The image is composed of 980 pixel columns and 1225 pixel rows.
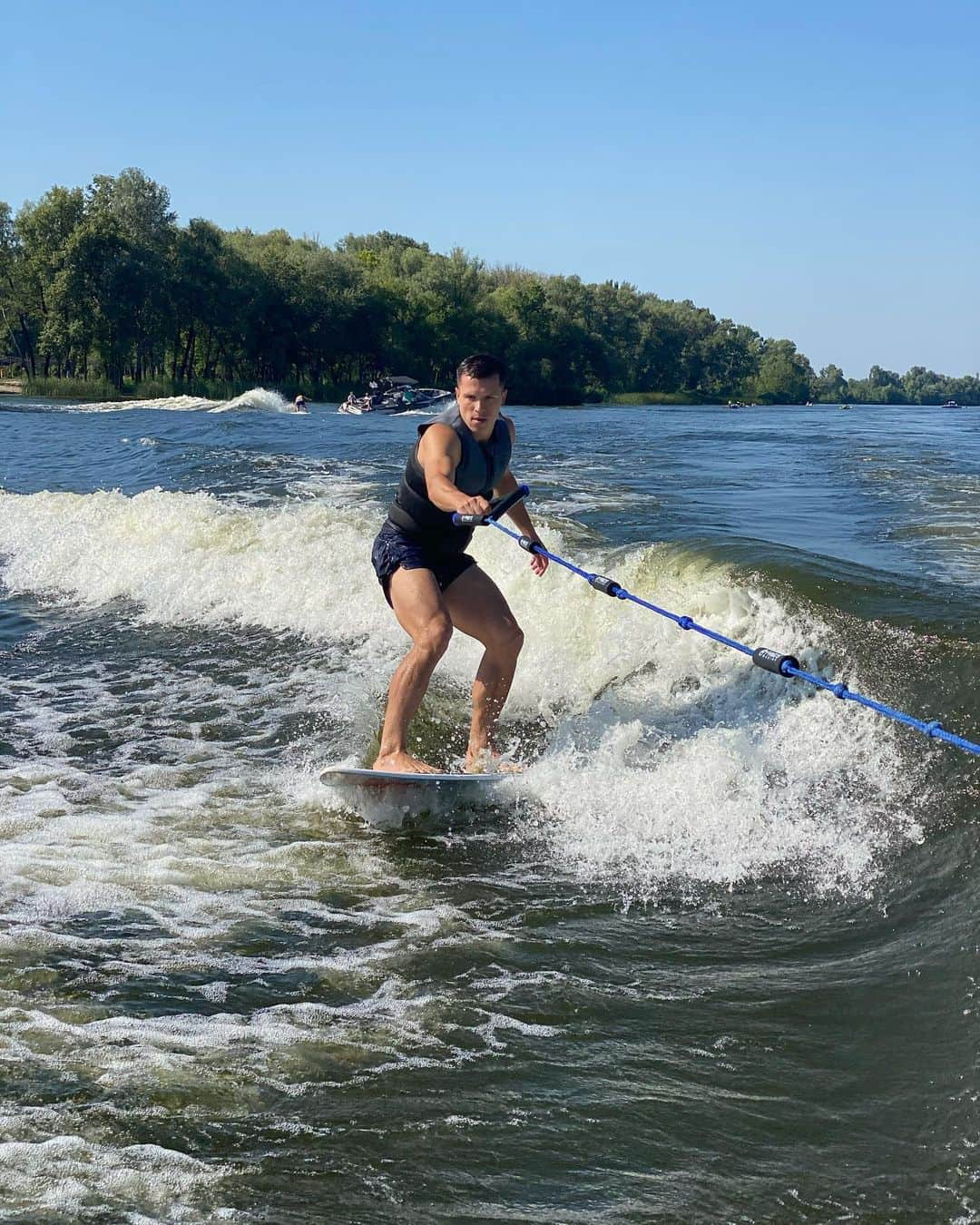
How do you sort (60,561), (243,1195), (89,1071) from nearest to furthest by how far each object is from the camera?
1. (243,1195)
2. (89,1071)
3. (60,561)

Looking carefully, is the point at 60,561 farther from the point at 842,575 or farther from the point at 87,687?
the point at 842,575

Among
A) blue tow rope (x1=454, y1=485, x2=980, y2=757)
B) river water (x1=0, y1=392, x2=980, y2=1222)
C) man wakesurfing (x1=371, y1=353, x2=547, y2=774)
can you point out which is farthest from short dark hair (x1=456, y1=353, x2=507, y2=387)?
river water (x1=0, y1=392, x2=980, y2=1222)

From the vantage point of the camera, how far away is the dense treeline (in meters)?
68.2

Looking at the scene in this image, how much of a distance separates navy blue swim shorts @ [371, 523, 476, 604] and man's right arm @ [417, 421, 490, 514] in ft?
1.15

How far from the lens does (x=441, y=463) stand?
5.70 metres

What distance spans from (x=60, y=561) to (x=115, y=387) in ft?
196

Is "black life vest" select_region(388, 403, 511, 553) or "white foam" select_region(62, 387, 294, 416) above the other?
"white foam" select_region(62, 387, 294, 416)

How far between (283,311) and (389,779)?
78606mm

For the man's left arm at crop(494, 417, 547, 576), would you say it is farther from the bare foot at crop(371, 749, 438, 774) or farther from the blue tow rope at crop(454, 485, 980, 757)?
the bare foot at crop(371, 749, 438, 774)

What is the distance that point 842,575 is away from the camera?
8336 mm

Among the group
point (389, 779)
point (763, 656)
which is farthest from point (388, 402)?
point (763, 656)

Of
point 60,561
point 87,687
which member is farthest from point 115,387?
point 87,687

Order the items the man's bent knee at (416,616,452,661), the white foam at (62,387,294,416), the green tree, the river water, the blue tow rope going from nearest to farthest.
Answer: the river water < the blue tow rope < the man's bent knee at (416,616,452,661) < the white foam at (62,387,294,416) < the green tree

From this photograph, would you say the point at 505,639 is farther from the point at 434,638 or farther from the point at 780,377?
the point at 780,377
